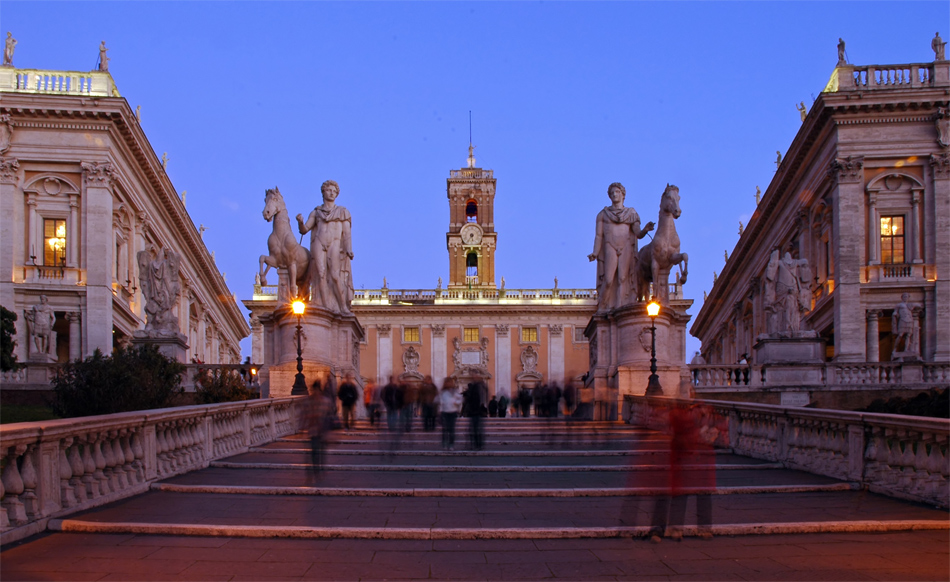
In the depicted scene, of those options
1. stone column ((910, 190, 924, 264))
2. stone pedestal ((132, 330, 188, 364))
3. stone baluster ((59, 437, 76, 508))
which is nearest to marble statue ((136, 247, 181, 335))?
stone pedestal ((132, 330, 188, 364))

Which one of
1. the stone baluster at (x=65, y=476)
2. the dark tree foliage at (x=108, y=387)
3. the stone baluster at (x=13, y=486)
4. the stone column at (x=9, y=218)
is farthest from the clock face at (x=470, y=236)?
the stone baluster at (x=13, y=486)

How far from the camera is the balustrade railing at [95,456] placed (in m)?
7.52

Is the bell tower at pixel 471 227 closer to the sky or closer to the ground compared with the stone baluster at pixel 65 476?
closer to the sky

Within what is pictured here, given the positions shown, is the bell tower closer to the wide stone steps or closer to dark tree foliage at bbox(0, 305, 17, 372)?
dark tree foliage at bbox(0, 305, 17, 372)

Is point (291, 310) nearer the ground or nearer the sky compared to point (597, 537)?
nearer the sky

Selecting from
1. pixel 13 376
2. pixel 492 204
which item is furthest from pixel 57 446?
pixel 492 204

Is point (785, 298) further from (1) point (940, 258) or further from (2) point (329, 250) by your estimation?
(1) point (940, 258)

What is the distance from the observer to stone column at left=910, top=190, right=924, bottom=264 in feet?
119

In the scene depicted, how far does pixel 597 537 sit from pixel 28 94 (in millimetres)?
37624

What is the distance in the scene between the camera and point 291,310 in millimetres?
22625

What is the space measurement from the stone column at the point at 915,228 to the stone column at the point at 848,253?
153cm

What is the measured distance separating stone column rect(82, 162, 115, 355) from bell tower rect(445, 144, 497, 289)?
56722 mm

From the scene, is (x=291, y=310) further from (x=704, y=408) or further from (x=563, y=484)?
(x=704, y=408)

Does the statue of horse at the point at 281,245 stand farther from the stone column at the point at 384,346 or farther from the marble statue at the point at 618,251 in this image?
the stone column at the point at 384,346
